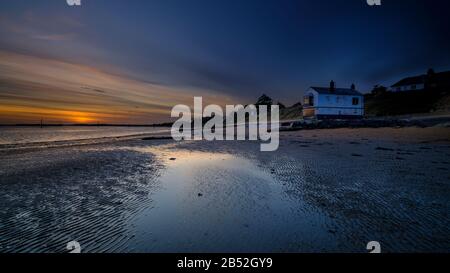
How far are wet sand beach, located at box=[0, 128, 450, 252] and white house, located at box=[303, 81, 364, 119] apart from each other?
36.1m

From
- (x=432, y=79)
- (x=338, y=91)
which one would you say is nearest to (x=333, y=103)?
(x=338, y=91)

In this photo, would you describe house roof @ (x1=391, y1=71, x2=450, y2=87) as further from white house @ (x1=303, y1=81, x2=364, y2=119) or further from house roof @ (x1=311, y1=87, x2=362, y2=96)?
house roof @ (x1=311, y1=87, x2=362, y2=96)

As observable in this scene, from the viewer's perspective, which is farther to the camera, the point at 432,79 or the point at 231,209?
the point at 432,79

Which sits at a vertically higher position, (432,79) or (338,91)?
(432,79)

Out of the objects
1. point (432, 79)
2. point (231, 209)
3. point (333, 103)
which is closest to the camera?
point (231, 209)

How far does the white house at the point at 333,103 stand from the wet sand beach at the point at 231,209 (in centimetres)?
3609

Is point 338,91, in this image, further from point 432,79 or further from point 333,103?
point 432,79

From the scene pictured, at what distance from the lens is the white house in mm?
42500

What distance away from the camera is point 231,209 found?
4.82 m

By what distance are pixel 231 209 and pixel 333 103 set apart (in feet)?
147
